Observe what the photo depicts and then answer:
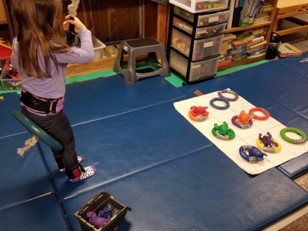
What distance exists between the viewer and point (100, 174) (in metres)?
1.67

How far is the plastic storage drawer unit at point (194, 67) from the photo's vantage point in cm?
251

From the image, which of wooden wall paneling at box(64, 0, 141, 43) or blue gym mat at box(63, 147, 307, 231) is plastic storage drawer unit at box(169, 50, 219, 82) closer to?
wooden wall paneling at box(64, 0, 141, 43)

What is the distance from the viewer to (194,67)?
251 centimetres

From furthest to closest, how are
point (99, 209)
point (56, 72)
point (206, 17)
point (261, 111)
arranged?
point (206, 17) → point (261, 111) → point (99, 209) → point (56, 72)

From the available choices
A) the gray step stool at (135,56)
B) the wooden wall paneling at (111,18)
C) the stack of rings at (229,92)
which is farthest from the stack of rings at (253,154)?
the wooden wall paneling at (111,18)

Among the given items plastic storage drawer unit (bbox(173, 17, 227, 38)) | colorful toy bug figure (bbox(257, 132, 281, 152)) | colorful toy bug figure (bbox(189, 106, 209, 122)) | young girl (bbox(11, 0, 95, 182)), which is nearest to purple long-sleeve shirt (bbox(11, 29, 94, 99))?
young girl (bbox(11, 0, 95, 182))

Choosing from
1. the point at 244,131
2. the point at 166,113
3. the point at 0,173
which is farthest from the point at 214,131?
the point at 0,173

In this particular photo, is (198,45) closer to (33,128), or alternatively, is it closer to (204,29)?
(204,29)

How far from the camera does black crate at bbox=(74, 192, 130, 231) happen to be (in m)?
1.25

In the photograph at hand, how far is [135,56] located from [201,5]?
0.66m

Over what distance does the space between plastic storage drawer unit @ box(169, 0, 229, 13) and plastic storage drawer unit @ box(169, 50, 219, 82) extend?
418 mm

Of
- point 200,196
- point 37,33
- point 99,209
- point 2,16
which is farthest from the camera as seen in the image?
point 2,16

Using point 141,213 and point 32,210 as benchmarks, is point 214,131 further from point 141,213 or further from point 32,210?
point 32,210

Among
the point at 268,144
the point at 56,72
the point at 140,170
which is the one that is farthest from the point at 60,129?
the point at 268,144
